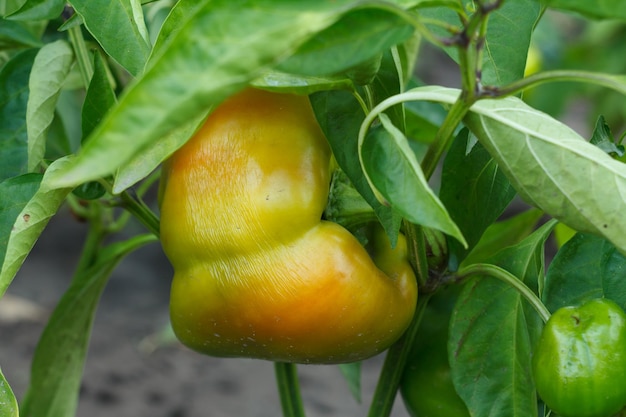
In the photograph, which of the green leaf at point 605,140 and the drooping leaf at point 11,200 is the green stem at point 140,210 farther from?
the green leaf at point 605,140

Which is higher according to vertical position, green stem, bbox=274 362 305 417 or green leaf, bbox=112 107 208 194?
green leaf, bbox=112 107 208 194

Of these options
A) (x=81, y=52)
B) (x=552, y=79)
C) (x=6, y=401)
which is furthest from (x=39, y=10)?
(x=552, y=79)

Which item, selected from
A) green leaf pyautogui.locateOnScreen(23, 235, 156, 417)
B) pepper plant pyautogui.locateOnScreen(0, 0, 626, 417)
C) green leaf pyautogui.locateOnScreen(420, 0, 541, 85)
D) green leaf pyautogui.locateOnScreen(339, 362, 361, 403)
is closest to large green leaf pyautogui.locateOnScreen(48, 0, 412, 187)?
pepper plant pyautogui.locateOnScreen(0, 0, 626, 417)

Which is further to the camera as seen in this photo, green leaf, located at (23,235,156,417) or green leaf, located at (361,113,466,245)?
green leaf, located at (23,235,156,417)

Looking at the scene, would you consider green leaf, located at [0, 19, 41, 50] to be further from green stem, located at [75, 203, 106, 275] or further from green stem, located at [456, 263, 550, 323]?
green stem, located at [456, 263, 550, 323]

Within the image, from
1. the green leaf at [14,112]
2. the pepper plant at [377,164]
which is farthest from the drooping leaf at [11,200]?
the green leaf at [14,112]

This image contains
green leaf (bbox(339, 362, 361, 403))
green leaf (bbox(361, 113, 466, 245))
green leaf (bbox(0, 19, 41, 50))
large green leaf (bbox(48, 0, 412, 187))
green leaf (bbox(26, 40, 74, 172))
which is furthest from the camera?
green leaf (bbox(339, 362, 361, 403))

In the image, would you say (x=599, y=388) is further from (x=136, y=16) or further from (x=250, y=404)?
(x=250, y=404)
